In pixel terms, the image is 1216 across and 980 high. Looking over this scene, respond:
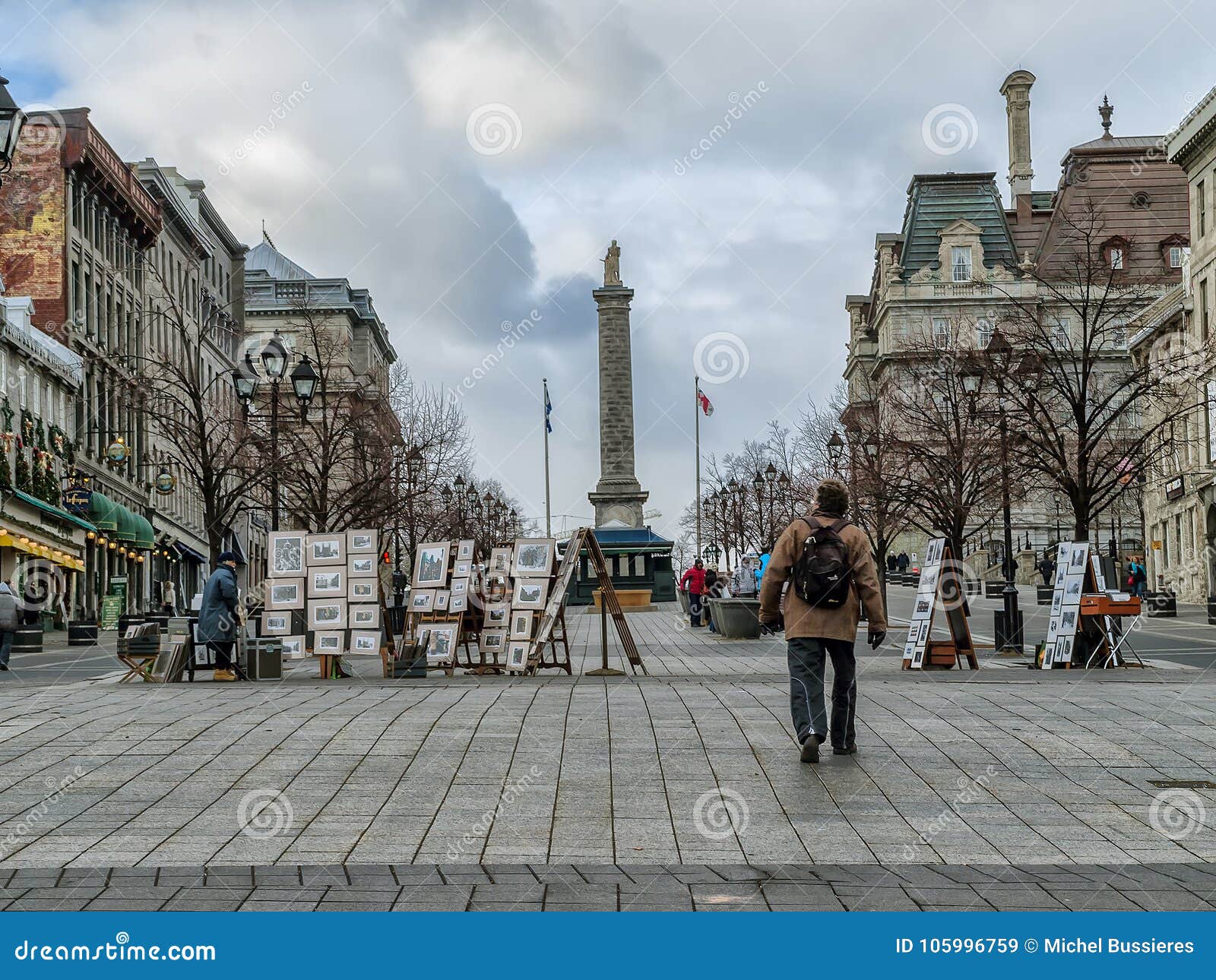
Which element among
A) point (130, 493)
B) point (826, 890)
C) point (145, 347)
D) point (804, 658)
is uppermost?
point (145, 347)

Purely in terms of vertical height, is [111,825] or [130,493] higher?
[130,493]

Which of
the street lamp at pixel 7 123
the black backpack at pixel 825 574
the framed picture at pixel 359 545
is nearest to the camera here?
the black backpack at pixel 825 574

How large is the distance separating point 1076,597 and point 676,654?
9305 mm

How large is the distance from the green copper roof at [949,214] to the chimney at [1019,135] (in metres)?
6.18

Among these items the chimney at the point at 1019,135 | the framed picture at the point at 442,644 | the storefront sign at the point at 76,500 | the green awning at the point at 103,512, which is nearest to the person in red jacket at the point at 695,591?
the storefront sign at the point at 76,500

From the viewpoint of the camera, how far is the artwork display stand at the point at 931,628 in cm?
2145

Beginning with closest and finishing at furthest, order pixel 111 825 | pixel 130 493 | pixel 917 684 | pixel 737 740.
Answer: pixel 111 825, pixel 737 740, pixel 917 684, pixel 130 493

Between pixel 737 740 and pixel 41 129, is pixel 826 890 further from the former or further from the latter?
pixel 41 129

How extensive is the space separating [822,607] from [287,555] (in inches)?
485

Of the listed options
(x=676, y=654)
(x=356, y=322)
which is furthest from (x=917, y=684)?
(x=356, y=322)

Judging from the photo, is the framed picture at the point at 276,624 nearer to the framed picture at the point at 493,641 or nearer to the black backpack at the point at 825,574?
the framed picture at the point at 493,641

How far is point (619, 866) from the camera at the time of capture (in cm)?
812

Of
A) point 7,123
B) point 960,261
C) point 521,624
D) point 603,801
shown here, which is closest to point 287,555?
point 521,624

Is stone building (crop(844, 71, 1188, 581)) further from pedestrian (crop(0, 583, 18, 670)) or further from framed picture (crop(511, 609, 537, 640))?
framed picture (crop(511, 609, 537, 640))
